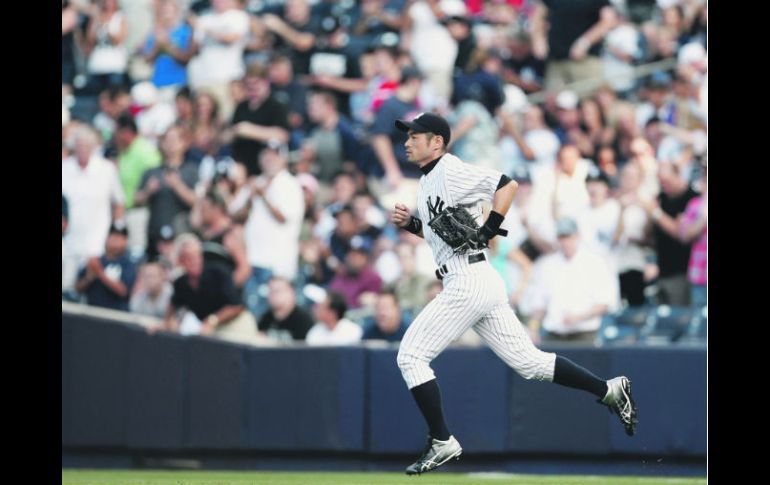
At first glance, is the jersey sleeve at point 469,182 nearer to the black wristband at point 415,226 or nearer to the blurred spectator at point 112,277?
the black wristband at point 415,226

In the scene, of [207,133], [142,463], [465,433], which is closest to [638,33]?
[207,133]

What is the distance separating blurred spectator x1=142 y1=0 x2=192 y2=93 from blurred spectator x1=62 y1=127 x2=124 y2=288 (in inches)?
84.6

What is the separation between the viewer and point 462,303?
8.09 m

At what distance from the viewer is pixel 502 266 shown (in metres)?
12.5

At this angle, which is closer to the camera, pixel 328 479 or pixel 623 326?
pixel 328 479

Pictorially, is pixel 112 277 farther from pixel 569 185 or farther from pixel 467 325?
pixel 467 325

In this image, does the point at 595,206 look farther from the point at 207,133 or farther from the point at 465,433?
the point at 207,133

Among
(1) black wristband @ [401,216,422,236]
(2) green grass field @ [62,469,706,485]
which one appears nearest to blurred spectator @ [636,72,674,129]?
(2) green grass field @ [62,469,706,485]

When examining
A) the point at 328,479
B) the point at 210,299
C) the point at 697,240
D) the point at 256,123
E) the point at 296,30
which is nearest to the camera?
the point at 328,479

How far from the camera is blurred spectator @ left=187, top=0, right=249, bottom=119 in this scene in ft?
51.0

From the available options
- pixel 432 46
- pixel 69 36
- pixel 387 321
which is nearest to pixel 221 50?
pixel 432 46

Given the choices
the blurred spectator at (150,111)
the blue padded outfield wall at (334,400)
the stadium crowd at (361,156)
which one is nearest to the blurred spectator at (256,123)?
the stadium crowd at (361,156)

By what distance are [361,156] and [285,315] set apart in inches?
98.1
